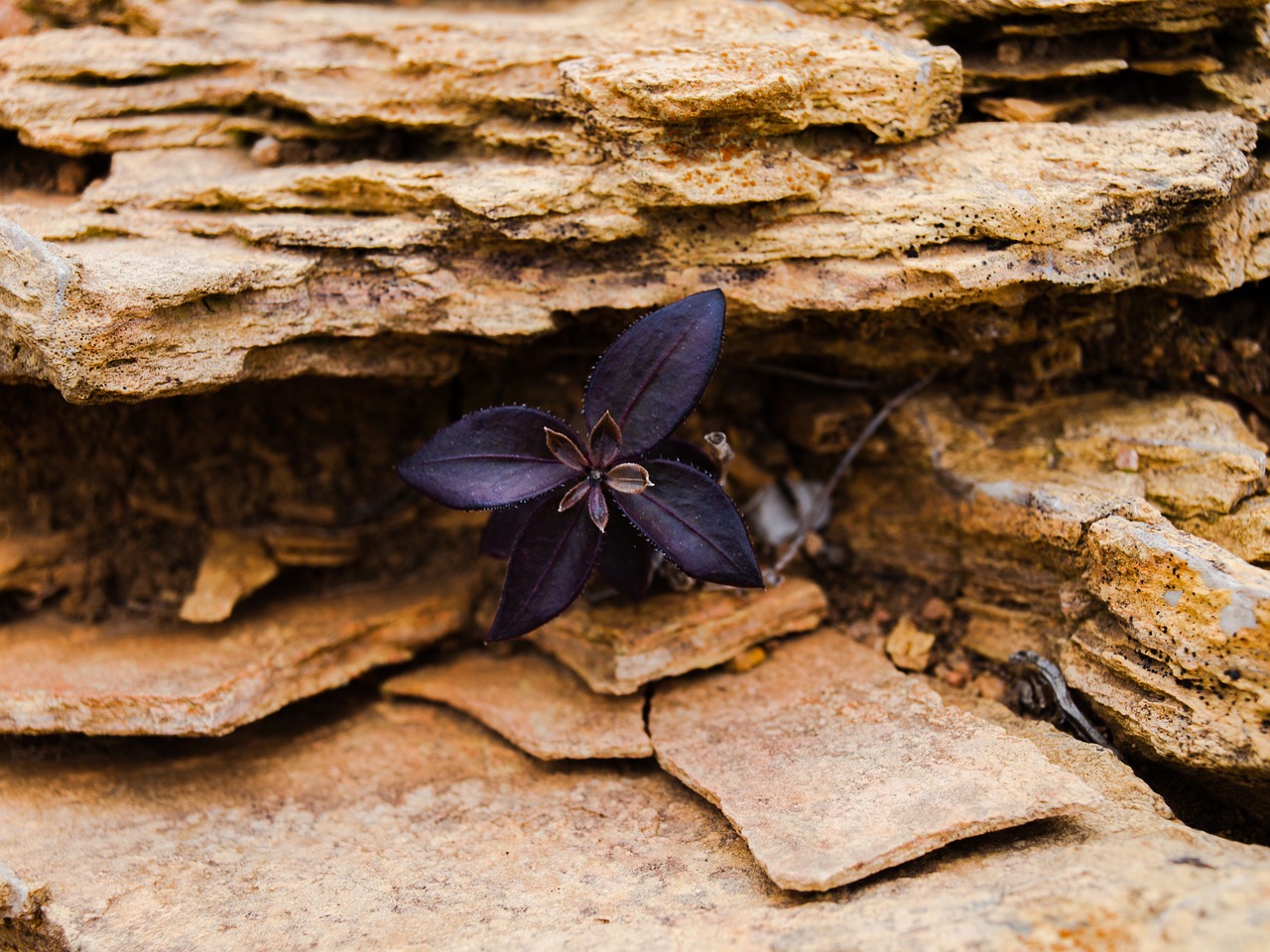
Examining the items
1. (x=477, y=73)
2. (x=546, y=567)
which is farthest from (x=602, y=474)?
(x=477, y=73)

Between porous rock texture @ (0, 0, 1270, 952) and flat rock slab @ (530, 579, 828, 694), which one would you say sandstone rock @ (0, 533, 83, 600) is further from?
flat rock slab @ (530, 579, 828, 694)

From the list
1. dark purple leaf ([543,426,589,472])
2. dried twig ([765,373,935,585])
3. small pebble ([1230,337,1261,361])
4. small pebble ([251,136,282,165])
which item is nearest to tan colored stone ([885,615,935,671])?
dried twig ([765,373,935,585])

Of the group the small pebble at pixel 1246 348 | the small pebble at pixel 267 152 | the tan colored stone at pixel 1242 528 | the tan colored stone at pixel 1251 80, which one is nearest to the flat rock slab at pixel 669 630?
the tan colored stone at pixel 1242 528

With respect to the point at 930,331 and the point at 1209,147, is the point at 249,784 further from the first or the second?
the point at 1209,147

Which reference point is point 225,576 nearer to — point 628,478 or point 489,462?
point 489,462

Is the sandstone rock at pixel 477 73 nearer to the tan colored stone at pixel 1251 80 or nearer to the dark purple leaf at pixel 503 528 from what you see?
the tan colored stone at pixel 1251 80

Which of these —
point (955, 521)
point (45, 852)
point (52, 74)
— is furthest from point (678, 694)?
point (52, 74)
